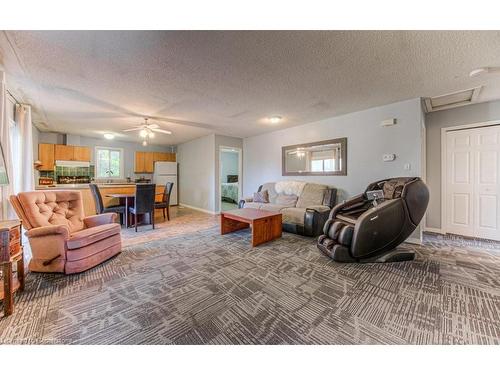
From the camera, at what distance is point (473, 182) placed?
11.4 ft

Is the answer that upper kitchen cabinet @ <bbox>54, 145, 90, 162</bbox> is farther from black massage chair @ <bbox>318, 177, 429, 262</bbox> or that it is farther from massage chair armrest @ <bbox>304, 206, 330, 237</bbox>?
black massage chair @ <bbox>318, 177, 429, 262</bbox>

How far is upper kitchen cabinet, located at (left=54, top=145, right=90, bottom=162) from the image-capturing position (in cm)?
554

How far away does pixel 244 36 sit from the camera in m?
1.71

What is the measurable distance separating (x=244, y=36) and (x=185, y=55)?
683 millimetres

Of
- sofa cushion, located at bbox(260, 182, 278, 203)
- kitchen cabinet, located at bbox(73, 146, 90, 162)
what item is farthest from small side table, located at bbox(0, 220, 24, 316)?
kitchen cabinet, located at bbox(73, 146, 90, 162)

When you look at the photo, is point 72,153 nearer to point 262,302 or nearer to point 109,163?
point 109,163

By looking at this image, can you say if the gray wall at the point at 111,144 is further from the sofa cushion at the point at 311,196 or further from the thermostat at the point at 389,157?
the thermostat at the point at 389,157

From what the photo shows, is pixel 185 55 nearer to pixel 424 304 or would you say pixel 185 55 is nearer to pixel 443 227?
pixel 424 304

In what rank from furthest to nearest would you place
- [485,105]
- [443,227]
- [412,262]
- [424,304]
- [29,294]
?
1. [443,227]
2. [485,105]
3. [412,262]
4. [29,294]
5. [424,304]

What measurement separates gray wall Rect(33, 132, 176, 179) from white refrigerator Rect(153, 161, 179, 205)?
0.61m

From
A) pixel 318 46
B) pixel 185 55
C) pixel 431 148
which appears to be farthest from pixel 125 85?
pixel 431 148

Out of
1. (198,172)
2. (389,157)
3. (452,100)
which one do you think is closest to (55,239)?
(198,172)

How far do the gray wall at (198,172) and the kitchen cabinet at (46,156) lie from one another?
3.54 metres
